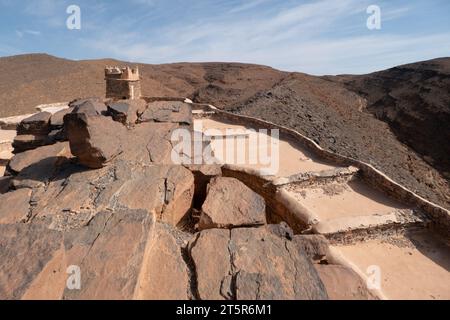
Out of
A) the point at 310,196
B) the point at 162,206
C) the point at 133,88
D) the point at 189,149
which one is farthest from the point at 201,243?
the point at 133,88

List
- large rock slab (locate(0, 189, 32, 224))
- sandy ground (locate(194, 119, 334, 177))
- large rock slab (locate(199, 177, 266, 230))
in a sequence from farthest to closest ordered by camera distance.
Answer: sandy ground (locate(194, 119, 334, 177)) < large rock slab (locate(0, 189, 32, 224)) < large rock slab (locate(199, 177, 266, 230))

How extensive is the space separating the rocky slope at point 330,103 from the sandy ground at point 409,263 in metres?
6.42

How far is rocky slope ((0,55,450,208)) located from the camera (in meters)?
15.9

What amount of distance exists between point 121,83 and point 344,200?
44.3 ft

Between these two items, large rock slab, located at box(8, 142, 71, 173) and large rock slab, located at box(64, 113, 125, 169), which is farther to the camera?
large rock slab, located at box(8, 142, 71, 173)

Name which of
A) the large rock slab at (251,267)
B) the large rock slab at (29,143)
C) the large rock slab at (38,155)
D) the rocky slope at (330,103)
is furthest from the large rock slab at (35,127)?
the rocky slope at (330,103)

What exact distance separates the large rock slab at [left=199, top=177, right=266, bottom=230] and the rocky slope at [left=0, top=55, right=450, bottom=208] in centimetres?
968

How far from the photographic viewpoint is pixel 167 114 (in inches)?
336

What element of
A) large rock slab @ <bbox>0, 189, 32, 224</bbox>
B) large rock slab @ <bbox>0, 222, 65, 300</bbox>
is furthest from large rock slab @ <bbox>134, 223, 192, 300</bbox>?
large rock slab @ <bbox>0, 189, 32, 224</bbox>

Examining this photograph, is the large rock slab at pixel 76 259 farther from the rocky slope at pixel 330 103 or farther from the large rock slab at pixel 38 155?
the rocky slope at pixel 330 103

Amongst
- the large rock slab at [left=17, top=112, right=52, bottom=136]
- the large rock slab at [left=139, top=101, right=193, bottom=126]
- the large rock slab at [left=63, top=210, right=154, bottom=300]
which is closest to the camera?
the large rock slab at [left=63, top=210, right=154, bottom=300]

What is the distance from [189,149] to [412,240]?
5162 millimetres

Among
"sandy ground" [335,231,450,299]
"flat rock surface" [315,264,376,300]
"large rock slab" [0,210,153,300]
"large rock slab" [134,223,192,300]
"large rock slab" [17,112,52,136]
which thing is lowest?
"sandy ground" [335,231,450,299]

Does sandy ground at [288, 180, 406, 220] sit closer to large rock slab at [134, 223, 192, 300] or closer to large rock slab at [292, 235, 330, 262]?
large rock slab at [292, 235, 330, 262]
